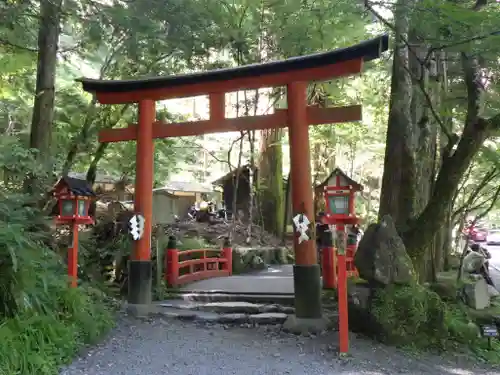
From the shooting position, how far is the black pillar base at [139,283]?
27.5ft

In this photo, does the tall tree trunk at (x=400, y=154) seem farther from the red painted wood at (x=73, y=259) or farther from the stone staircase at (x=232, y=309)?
the red painted wood at (x=73, y=259)

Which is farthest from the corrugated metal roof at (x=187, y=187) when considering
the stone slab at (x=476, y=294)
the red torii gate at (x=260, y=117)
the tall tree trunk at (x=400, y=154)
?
the stone slab at (x=476, y=294)

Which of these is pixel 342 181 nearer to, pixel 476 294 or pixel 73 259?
pixel 476 294

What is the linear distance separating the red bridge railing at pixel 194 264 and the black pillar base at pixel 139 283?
1.71 metres

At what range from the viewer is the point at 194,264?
37.8 feet

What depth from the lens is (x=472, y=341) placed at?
7379 millimetres

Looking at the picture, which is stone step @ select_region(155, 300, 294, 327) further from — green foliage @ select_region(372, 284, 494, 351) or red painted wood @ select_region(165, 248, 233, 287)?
green foliage @ select_region(372, 284, 494, 351)

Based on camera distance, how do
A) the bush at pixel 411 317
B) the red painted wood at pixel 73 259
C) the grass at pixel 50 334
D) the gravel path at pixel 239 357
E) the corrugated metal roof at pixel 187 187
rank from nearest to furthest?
1. the grass at pixel 50 334
2. the gravel path at pixel 239 357
3. the bush at pixel 411 317
4. the red painted wood at pixel 73 259
5. the corrugated metal roof at pixel 187 187

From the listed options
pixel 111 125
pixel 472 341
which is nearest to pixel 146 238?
pixel 111 125

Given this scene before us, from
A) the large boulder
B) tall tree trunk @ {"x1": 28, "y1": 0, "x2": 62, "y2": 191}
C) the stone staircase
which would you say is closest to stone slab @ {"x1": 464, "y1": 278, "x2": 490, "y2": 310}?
the large boulder

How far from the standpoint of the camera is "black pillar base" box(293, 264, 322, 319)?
7227 mm

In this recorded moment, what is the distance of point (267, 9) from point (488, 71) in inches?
248

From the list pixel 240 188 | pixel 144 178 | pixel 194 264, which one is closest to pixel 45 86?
pixel 144 178

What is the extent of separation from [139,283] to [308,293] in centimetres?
319
